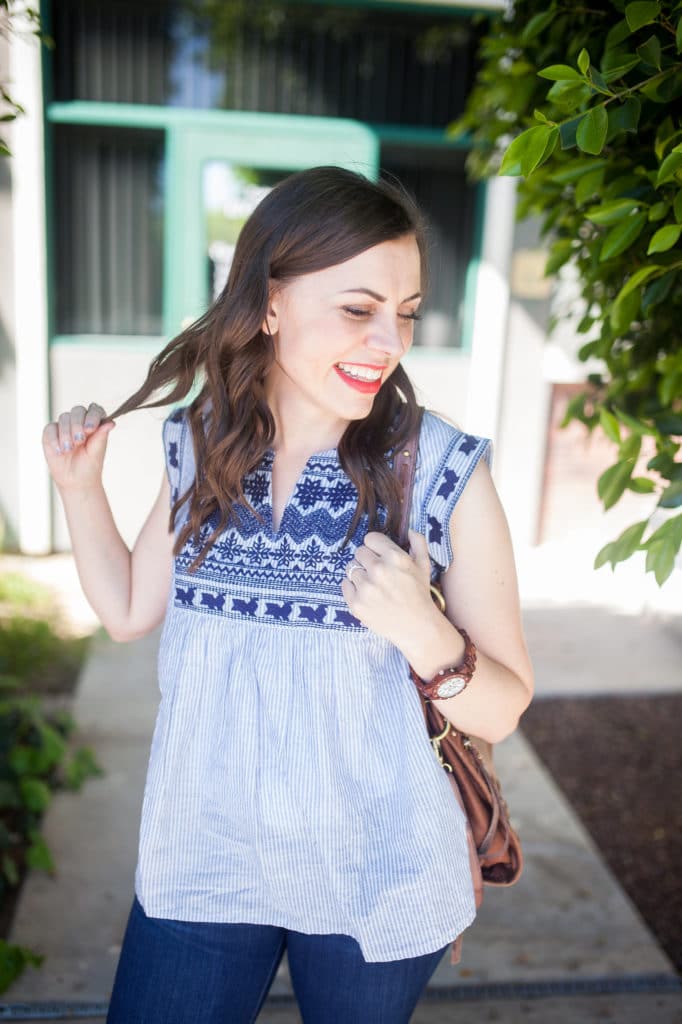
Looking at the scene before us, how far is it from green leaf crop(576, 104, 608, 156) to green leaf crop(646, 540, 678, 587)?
591mm

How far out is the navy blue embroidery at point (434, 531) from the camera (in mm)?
1478

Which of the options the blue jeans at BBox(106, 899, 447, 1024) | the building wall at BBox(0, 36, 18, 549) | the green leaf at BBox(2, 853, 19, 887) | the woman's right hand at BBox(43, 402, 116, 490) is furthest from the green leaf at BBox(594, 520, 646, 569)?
the building wall at BBox(0, 36, 18, 549)

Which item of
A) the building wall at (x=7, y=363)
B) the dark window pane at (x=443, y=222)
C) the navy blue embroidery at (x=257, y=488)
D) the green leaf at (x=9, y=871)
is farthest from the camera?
the dark window pane at (x=443, y=222)

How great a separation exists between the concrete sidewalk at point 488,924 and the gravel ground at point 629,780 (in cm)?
10

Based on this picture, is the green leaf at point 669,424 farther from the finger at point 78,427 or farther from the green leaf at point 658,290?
the finger at point 78,427

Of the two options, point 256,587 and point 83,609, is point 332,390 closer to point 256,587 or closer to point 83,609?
point 256,587

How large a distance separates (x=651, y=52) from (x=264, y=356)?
31.1 inches

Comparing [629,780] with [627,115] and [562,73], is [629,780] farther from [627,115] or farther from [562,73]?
[562,73]

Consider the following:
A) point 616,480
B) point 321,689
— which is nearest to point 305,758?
point 321,689

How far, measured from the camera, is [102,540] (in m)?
1.76


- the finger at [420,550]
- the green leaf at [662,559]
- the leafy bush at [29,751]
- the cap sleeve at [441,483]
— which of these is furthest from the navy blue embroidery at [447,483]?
the leafy bush at [29,751]

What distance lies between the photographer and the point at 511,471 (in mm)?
6379

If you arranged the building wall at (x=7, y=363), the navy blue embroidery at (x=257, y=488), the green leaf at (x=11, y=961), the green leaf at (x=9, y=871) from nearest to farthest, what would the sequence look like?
the navy blue embroidery at (x=257, y=488), the green leaf at (x=11, y=961), the green leaf at (x=9, y=871), the building wall at (x=7, y=363)

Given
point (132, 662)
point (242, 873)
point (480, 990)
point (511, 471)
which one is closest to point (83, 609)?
point (132, 662)
